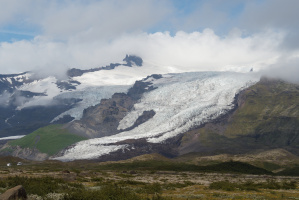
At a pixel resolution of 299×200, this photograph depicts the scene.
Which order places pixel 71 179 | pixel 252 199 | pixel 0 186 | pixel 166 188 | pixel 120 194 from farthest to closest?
pixel 71 179, pixel 166 188, pixel 0 186, pixel 252 199, pixel 120 194

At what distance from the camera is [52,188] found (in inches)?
1387

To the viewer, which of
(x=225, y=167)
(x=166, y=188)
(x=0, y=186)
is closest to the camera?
(x=0, y=186)

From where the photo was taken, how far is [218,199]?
112 feet

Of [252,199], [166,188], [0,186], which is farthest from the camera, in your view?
[166,188]

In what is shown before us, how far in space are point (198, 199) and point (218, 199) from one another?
2055mm

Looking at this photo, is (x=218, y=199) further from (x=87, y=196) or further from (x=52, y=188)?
(x=52, y=188)

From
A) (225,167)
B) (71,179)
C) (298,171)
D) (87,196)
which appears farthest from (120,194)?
(298,171)

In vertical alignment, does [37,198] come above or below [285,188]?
above

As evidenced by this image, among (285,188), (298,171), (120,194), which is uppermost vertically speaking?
(120,194)

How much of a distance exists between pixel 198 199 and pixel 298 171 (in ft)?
489

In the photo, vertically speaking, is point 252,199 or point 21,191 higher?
point 21,191

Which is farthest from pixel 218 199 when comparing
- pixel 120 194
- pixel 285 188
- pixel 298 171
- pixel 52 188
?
pixel 298 171

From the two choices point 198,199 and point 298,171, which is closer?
point 198,199

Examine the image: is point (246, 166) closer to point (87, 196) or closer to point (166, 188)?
point (166, 188)
